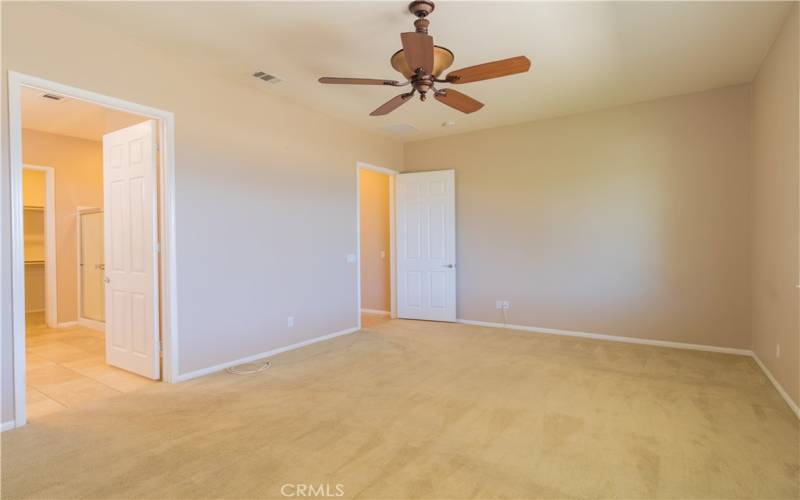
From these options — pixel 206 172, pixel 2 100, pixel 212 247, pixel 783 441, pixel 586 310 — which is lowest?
pixel 783 441

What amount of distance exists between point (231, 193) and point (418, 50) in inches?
100

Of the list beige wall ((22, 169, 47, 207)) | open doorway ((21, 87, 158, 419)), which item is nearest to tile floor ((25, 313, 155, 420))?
open doorway ((21, 87, 158, 419))

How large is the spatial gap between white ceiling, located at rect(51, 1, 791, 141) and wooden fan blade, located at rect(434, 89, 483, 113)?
20.2 inches

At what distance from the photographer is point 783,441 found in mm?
2500

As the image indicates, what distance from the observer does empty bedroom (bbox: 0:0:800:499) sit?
243 cm

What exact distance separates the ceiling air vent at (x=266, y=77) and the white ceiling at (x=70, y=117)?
3.82ft

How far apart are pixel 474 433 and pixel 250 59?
3558 millimetres

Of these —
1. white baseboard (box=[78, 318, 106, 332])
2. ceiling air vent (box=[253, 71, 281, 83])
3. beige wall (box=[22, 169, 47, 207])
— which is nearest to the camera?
ceiling air vent (box=[253, 71, 281, 83])

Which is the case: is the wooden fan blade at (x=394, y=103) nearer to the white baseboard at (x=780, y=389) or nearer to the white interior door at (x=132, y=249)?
the white interior door at (x=132, y=249)

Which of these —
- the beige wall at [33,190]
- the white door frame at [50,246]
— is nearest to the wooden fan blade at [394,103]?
the white door frame at [50,246]

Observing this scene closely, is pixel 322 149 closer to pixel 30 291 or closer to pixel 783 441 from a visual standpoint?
pixel 783 441

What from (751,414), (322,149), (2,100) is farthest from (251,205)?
(751,414)

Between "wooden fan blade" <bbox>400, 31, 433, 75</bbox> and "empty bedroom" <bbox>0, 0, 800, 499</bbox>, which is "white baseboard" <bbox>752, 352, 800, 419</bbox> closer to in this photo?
"empty bedroom" <bbox>0, 0, 800, 499</bbox>

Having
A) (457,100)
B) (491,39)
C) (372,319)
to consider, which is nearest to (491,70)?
(457,100)
